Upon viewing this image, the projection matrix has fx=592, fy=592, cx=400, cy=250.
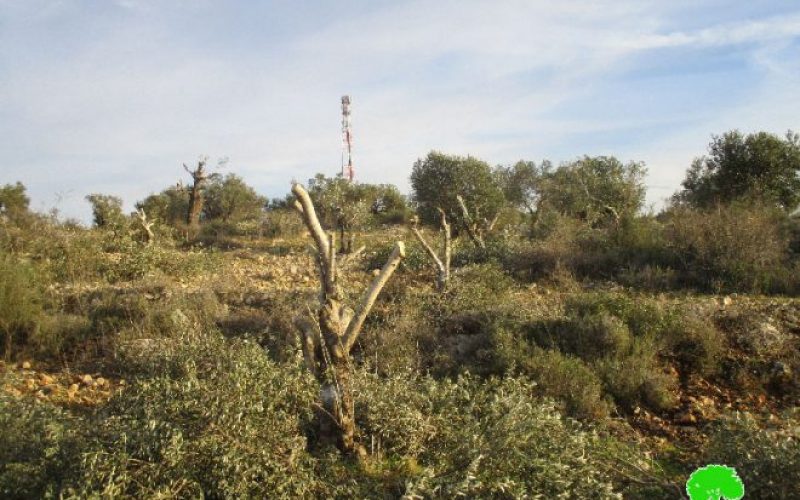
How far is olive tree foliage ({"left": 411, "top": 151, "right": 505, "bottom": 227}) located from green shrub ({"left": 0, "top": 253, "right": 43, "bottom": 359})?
11159 millimetres

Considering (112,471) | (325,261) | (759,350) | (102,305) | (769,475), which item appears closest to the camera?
(112,471)

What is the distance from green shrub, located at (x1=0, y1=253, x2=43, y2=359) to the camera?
24.8 feet

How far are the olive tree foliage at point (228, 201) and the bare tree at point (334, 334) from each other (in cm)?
1991

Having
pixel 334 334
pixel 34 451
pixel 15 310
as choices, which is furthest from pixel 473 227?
pixel 34 451

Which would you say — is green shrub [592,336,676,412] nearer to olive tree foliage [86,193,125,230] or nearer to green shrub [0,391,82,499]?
green shrub [0,391,82,499]

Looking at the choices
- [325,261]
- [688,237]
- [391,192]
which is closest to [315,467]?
[325,261]

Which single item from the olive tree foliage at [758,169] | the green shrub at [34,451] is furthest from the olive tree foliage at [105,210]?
the olive tree foliage at [758,169]

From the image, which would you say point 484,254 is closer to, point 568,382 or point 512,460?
point 568,382

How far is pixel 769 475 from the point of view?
3.29 meters

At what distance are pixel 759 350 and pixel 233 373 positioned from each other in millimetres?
5606

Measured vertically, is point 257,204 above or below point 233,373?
above

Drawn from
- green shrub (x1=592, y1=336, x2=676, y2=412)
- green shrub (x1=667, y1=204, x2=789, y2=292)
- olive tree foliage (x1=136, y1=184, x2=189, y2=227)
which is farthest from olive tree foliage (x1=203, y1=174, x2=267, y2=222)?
green shrub (x1=592, y1=336, x2=676, y2=412)

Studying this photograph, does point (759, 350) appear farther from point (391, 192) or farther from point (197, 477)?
point (391, 192)

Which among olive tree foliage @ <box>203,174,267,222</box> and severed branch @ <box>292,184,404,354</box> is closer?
severed branch @ <box>292,184,404,354</box>
